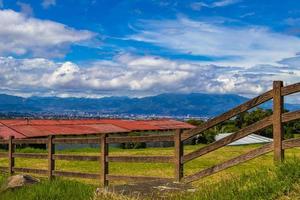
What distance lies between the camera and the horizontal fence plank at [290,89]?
28.4 feet

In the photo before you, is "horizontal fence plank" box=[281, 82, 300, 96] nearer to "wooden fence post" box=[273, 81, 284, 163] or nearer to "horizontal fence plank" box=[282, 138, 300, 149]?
"wooden fence post" box=[273, 81, 284, 163]

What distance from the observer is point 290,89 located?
29.0 ft

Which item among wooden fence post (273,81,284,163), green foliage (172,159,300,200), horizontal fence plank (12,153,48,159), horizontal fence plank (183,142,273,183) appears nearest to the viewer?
green foliage (172,159,300,200)

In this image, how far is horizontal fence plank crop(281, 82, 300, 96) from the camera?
8.66 m

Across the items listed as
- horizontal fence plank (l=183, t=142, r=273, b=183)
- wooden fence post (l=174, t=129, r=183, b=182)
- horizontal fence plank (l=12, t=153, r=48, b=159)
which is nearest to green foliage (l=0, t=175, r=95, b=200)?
wooden fence post (l=174, t=129, r=183, b=182)

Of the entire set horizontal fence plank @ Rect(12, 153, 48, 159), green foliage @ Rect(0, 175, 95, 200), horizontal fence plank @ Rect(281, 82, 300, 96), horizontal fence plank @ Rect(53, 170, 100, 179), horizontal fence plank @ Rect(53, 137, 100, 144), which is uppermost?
horizontal fence plank @ Rect(281, 82, 300, 96)

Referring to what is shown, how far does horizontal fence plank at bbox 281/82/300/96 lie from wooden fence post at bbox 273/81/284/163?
9 centimetres

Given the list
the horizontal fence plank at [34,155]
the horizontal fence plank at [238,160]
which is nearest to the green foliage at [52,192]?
the horizontal fence plank at [238,160]

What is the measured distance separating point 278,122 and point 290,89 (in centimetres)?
63

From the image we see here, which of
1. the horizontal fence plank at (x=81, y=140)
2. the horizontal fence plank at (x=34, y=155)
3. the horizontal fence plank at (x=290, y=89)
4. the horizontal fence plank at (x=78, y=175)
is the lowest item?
the horizontal fence plank at (x=78, y=175)

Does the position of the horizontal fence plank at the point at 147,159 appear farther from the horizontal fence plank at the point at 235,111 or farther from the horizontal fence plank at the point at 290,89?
the horizontal fence plank at the point at 290,89

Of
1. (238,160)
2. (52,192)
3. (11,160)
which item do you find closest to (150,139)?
(52,192)

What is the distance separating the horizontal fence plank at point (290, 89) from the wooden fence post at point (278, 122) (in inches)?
3.4

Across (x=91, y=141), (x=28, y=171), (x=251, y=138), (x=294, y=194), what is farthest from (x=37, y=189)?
(x=251, y=138)
